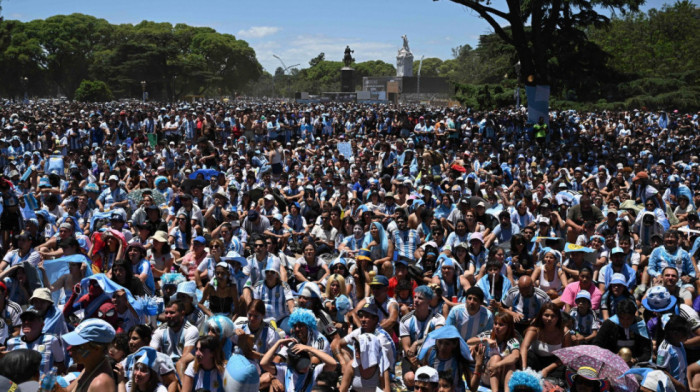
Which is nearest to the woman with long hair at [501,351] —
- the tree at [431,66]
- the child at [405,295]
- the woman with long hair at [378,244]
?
the child at [405,295]

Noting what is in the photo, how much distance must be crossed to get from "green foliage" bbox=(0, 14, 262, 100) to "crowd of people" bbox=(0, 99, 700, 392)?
6912 centimetres

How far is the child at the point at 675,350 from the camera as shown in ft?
18.8

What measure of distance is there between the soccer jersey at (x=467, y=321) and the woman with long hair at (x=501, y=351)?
52 centimetres

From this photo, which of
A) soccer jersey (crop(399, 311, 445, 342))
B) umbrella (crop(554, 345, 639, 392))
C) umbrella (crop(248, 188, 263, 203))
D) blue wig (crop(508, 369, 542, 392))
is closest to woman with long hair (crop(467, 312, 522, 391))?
umbrella (crop(554, 345, 639, 392))

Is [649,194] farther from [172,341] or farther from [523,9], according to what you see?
[523,9]

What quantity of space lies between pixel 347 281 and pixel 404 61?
102 metres

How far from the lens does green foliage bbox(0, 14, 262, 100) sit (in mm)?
82562

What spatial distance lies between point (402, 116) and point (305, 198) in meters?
12.9

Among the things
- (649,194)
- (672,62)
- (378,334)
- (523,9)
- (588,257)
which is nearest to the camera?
(378,334)

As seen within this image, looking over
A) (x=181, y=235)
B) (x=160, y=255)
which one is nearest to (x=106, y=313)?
(x=160, y=255)

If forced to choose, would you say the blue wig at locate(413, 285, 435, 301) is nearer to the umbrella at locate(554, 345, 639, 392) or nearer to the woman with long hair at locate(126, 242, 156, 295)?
the umbrella at locate(554, 345, 639, 392)

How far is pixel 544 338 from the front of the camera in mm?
6094

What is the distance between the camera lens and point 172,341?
586cm

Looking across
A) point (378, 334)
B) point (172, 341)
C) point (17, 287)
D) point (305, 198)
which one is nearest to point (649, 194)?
point (305, 198)
